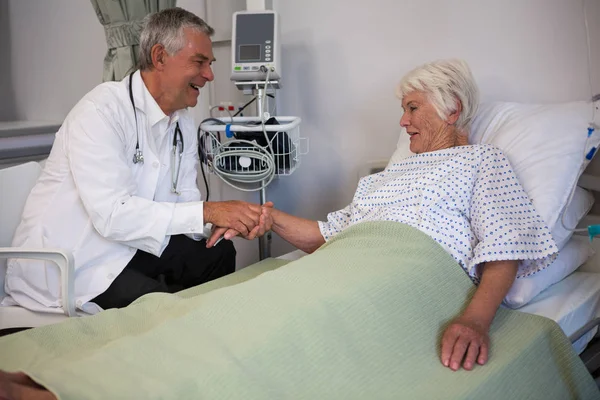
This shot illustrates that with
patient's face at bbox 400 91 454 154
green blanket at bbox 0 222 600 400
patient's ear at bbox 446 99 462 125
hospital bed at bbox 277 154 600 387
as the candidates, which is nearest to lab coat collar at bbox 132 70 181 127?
green blanket at bbox 0 222 600 400

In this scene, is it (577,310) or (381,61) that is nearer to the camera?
(577,310)

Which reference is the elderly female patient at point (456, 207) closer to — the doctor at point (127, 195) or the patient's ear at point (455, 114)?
the patient's ear at point (455, 114)

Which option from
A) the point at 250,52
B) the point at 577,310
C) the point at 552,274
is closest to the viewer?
the point at 577,310

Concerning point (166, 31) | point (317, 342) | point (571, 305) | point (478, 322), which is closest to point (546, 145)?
point (571, 305)

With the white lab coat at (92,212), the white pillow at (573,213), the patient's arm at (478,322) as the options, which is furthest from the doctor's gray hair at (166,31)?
the white pillow at (573,213)

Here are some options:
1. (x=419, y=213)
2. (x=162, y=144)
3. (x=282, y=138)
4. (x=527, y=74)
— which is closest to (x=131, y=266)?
(x=162, y=144)

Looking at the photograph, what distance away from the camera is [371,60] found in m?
2.72

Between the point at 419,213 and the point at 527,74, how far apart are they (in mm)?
872

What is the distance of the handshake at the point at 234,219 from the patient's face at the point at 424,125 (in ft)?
1.83

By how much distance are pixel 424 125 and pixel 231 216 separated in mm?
691

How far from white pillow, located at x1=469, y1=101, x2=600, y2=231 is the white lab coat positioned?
3.33ft

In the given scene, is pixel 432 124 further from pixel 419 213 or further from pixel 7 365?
pixel 7 365

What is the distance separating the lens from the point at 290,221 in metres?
2.18

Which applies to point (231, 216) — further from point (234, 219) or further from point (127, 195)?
point (127, 195)
